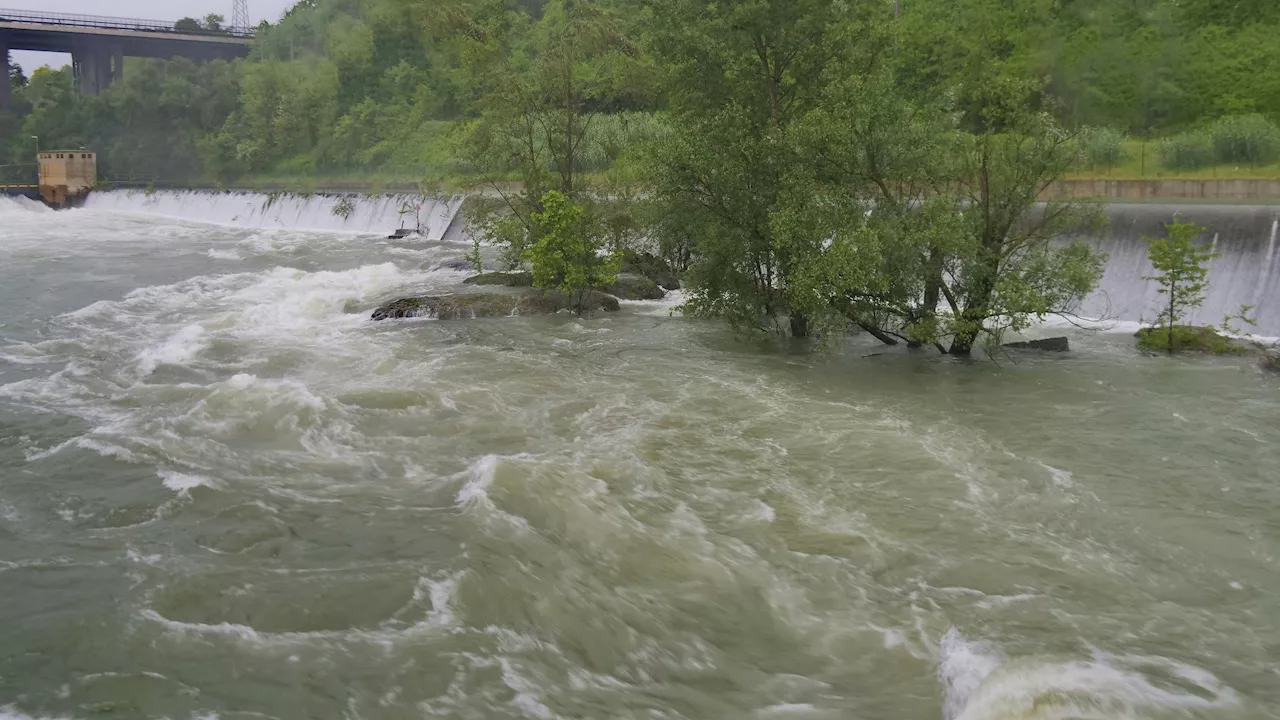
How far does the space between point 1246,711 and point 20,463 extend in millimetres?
11466

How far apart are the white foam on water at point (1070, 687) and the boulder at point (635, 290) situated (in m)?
17.7

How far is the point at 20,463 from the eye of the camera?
10039 mm

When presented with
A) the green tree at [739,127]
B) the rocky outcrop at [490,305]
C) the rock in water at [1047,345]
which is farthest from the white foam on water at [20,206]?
the rock in water at [1047,345]

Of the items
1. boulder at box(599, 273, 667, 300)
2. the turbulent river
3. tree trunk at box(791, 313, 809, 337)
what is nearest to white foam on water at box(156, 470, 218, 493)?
the turbulent river

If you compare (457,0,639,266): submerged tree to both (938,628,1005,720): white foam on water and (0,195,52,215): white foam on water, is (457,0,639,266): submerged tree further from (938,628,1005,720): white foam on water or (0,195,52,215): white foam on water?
(0,195,52,215): white foam on water

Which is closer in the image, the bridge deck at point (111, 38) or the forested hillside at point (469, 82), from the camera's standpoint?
the forested hillside at point (469, 82)

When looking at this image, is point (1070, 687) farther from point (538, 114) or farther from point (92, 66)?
point (92, 66)

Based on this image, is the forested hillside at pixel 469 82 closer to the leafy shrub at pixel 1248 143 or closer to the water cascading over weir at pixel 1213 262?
the leafy shrub at pixel 1248 143

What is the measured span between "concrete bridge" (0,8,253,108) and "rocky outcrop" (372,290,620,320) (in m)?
77.8

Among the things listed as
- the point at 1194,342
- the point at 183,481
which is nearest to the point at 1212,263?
the point at 1194,342

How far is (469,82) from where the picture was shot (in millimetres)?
26312

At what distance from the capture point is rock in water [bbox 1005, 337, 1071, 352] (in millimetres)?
16703

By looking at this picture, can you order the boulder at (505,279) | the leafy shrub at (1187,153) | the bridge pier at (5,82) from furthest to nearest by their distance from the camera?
the bridge pier at (5,82) → the leafy shrub at (1187,153) → the boulder at (505,279)

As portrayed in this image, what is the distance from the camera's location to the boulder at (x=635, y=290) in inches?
925
